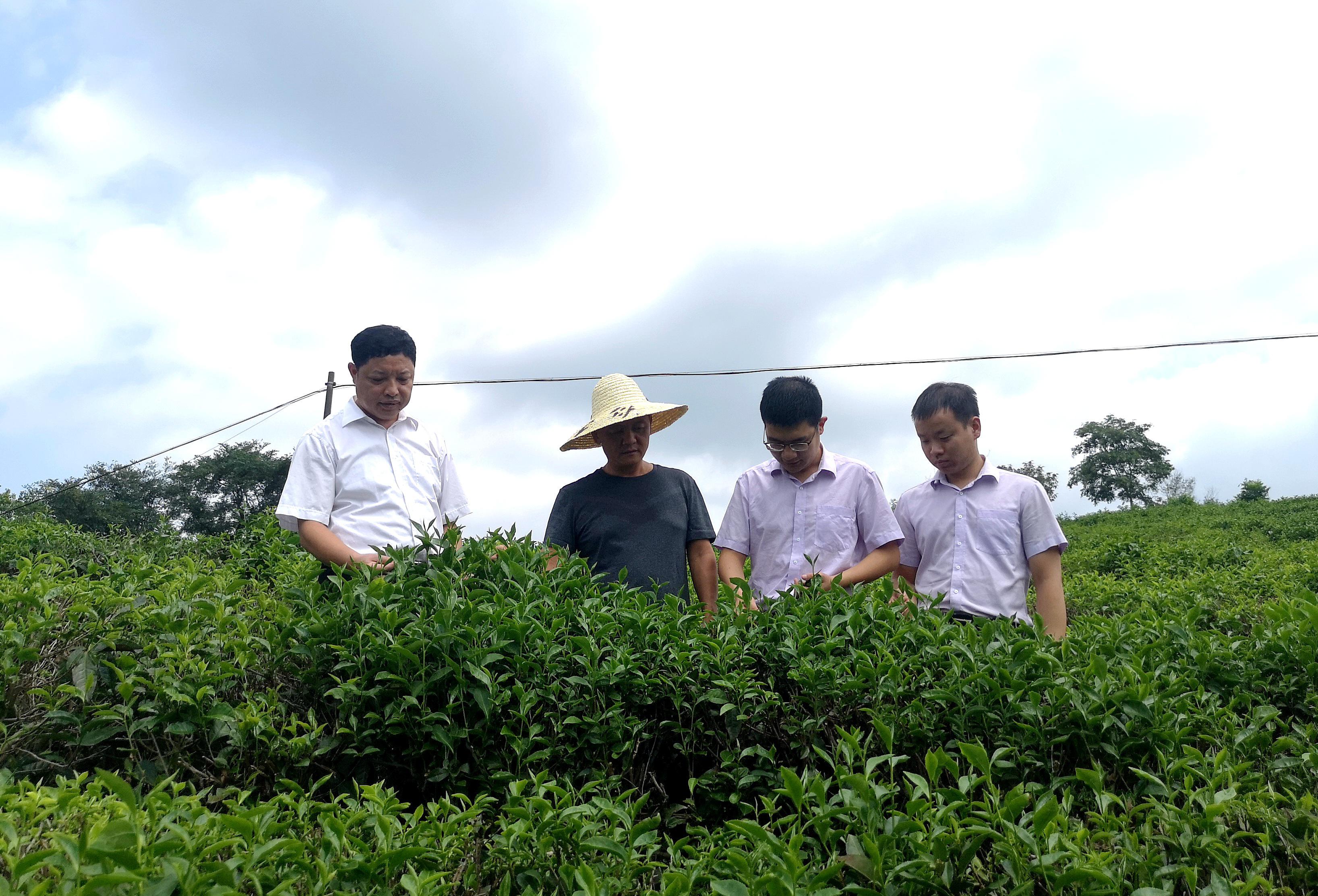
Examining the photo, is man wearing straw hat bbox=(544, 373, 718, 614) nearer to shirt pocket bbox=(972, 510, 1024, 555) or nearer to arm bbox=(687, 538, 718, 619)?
arm bbox=(687, 538, 718, 619)

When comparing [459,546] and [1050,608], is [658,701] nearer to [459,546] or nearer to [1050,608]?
[459,546]

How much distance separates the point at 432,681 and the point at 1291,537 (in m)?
14.4

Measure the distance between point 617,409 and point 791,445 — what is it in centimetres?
72

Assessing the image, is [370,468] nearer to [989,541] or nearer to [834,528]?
[834,528]

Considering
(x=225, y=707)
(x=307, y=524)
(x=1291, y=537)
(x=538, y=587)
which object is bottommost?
(x=1291, y=537)

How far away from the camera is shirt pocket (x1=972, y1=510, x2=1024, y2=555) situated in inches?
135

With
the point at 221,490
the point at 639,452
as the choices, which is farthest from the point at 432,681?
the point at 221,490

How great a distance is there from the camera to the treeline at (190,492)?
80.2 ft

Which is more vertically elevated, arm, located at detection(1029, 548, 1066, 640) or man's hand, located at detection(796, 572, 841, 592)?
man's hand, located at detection(796, 572, 841, 592)

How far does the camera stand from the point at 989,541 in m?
3.44

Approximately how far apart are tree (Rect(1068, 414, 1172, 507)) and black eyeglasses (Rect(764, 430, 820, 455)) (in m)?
46.5

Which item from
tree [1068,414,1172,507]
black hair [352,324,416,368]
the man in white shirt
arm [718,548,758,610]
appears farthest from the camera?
tree [1068,414,1172,507]

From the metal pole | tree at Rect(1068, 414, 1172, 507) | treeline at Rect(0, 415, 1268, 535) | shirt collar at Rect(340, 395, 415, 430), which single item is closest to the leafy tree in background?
treeline at Rect(0, 415, 1268, 535)

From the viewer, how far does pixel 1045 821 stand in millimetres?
1769
